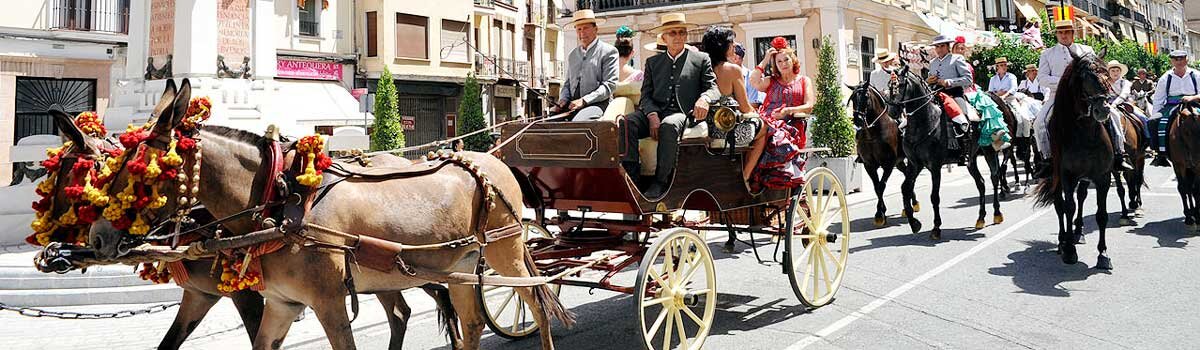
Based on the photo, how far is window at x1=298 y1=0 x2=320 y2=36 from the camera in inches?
1027

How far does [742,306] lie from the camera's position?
6.40 meters

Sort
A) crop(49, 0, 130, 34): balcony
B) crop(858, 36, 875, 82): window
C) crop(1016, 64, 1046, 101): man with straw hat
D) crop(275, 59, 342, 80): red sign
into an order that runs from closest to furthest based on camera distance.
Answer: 1. crop(1016, 64, 1046, 101): man with straw hat
2. crop(49, 0, 130, 34): balcony
3. crop(275, 59, 342, 80): red sign
4. crop(858, 36, 875, 82): window

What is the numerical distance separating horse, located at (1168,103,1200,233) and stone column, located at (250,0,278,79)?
1235cm

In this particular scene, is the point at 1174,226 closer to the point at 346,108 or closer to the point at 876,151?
the point at 876,151

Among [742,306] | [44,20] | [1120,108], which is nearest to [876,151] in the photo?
[1120,108]

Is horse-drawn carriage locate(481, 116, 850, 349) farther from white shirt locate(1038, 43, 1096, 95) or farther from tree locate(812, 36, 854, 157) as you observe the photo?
tree locate(812, 36, 854, 157)

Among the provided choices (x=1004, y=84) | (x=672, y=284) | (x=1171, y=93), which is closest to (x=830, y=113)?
(x=1004, y=84)

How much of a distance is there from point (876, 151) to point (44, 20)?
20480 mm

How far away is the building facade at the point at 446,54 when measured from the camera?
27938mm

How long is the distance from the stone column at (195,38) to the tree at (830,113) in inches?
431

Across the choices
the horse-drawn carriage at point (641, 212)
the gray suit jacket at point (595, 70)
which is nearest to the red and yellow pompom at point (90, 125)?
the horse-drawn carriage at point (641, 212)

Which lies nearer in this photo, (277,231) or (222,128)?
(277,231)

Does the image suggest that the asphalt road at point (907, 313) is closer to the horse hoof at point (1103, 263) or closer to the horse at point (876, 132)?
the horse hoof at point (1103, 263)

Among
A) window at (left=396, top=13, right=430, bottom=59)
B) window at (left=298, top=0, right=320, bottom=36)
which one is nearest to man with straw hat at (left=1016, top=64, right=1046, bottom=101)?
window at (left=396, top=13, right=430, bottom=59)
